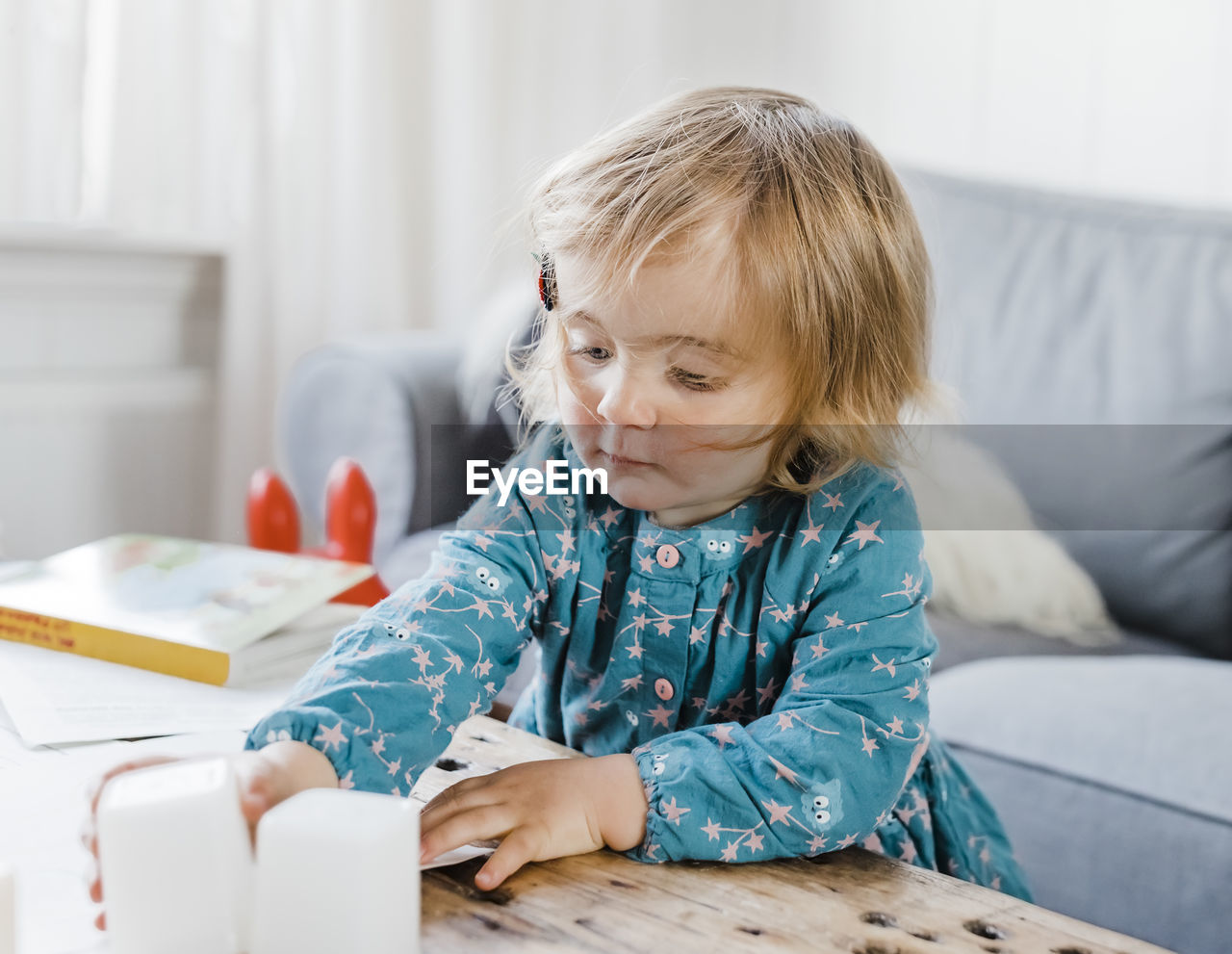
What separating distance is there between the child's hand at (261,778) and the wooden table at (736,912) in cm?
7

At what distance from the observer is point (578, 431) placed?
0.70 meters

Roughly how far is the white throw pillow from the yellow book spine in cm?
91

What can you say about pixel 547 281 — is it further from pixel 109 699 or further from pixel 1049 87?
pixel 1049 87

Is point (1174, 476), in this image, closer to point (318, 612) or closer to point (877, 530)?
point (877, 530)

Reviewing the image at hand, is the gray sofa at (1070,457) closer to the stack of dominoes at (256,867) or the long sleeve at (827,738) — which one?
the long sleeve at (827,738)

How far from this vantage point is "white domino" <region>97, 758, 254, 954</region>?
411 mm

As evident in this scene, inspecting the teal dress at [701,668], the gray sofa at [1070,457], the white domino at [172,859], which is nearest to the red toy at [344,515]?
the gray sofa at [1070,457]

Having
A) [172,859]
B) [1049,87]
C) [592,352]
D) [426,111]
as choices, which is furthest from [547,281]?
[1049,87]

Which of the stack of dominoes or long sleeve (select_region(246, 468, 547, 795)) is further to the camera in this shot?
long sleeve (select_region(246, 468, 547, 795))

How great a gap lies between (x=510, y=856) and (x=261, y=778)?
117 millimetres

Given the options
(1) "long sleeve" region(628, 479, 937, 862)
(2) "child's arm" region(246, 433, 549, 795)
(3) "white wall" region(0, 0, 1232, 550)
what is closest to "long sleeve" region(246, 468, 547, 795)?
(2) "child's arm" region(246, 433, 549, 795)

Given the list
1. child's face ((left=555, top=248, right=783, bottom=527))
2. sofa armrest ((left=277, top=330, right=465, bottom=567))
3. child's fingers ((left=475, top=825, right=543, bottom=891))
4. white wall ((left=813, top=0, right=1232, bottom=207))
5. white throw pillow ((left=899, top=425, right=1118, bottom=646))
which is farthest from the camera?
white wall ((left=813, top=0, right=1232, bottom=207))

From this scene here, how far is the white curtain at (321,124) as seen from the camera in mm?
1668

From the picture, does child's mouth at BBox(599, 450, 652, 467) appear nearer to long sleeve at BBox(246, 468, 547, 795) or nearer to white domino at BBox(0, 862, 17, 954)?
long sleeve at BBox(246, 468, 547, 795)
